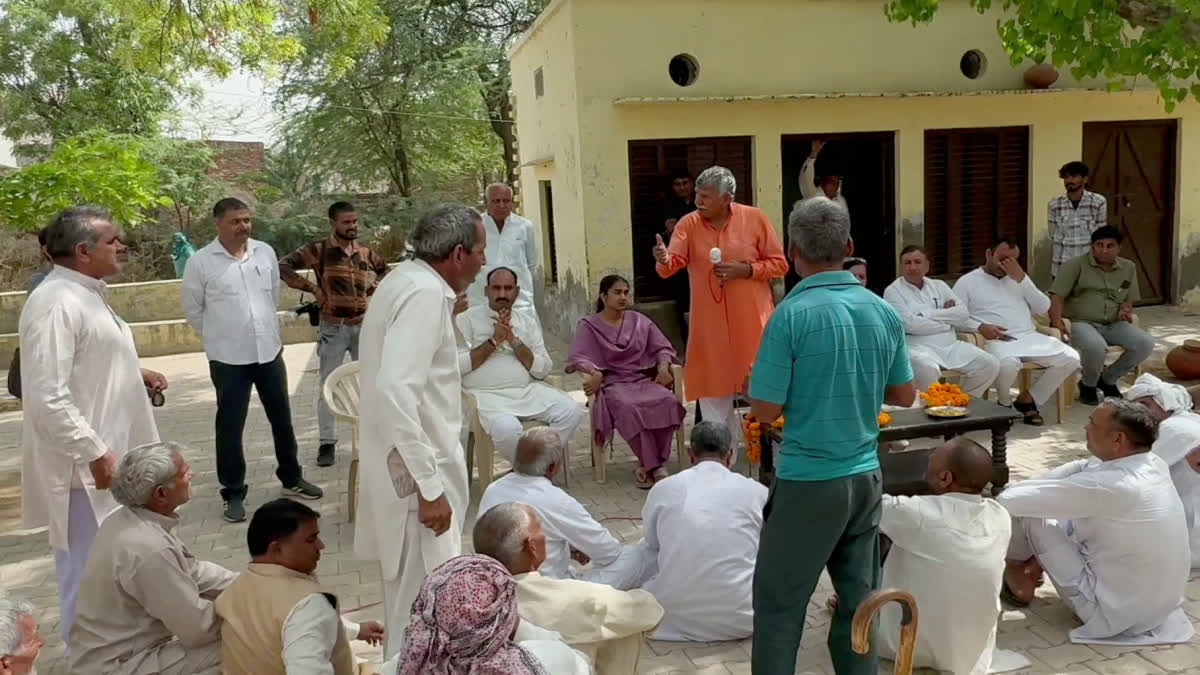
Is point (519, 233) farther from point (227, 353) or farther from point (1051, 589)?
point (1051, 589)

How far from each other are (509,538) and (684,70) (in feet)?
26.2

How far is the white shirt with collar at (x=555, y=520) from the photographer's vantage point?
12.1ft

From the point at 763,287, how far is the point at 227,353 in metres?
3.20

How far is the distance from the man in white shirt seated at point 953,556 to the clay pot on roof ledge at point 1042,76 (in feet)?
28.1

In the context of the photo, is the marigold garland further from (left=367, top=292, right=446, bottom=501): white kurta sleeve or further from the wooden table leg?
(left=367, top=292, right=446, bottom=501): white kurta sleeve

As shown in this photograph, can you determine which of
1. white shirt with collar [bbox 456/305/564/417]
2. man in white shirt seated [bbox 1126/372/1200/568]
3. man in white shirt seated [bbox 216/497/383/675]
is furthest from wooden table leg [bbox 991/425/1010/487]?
man in white shirt seated [bbox 216/497/383/675]

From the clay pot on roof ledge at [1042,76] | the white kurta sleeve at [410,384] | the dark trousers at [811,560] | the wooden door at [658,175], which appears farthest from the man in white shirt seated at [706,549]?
the clay pot on roof ledge at [1042,76]

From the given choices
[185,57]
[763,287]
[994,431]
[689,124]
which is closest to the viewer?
[994,431]

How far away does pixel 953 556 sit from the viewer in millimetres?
3244

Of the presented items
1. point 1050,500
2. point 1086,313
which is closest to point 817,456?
point 1050,500

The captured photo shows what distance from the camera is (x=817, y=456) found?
2.79m

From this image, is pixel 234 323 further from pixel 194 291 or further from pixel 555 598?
pixel 555 598

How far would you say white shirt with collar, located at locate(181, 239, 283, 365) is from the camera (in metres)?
5.26

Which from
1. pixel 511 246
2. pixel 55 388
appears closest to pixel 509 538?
pixel 55 388
